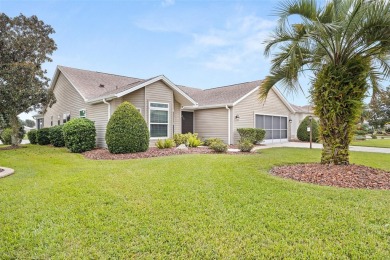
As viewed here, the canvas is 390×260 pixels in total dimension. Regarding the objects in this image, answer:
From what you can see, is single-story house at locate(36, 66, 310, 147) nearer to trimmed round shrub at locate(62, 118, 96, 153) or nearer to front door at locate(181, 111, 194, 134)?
front door at locate(181, 111, 194, 134)

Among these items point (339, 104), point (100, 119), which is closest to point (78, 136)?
point (100, 119)

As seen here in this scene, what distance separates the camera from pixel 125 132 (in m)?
10.4

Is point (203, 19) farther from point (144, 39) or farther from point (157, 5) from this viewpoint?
point (144, 39)

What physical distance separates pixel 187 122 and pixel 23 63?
10.9 meters

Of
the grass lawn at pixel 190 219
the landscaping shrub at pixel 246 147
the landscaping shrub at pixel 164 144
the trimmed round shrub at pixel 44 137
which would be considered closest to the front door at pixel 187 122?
the landscaping shrub at pixel 164 144

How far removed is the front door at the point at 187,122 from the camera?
1784 centimetres

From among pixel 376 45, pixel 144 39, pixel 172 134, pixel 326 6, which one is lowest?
pixel 172 134

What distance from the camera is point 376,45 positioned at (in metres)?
5.91

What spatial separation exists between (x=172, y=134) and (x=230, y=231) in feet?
35.6

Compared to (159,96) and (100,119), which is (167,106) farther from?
(100,119)

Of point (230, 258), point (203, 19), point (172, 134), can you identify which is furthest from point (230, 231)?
point (203, 19)

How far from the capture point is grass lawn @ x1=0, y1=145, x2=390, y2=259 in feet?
9.27

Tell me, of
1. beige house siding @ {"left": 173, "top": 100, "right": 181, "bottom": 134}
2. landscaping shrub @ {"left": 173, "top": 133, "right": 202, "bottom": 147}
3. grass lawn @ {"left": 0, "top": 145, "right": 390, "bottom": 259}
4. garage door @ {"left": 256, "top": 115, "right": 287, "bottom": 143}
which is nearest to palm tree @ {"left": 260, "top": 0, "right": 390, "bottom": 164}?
grass lawn @ {"left": 0, "top": 145, "right": 390, "bottom": 259}

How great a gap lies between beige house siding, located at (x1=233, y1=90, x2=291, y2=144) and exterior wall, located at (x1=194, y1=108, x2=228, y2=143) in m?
0.71
